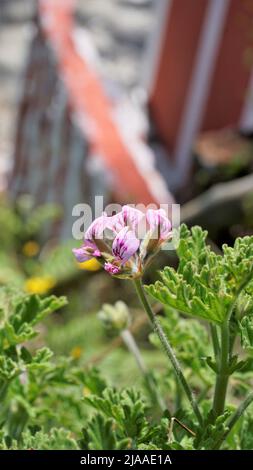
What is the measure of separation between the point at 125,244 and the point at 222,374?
0.67 feet

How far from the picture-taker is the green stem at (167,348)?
1.11 m

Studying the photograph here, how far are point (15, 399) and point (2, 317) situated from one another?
0.16m

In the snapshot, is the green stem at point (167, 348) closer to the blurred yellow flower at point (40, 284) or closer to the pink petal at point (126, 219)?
the pink petal at point (126, 219)

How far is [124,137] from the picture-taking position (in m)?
4.92

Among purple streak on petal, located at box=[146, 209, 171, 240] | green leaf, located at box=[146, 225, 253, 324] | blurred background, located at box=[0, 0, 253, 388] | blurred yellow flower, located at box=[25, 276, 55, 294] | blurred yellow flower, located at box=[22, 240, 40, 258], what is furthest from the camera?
blurred yellow flower, located at box=[22, 240, 40, 258]

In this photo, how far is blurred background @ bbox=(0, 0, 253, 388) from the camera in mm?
4039

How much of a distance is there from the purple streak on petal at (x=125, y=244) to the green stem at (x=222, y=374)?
0.14 m

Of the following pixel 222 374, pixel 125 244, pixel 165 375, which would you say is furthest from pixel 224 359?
pixel 165 375

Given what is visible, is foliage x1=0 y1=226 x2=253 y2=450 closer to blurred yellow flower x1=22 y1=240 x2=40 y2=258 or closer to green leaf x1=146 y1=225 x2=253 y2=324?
green leaf x1=146 y1=225 x2=253 y2=324

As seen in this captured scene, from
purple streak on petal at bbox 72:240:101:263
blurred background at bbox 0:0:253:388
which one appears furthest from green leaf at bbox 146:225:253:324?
blurred background at bbox 0:0:253:388

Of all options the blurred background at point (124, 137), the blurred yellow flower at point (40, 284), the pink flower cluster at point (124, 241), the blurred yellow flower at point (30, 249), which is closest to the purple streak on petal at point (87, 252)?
the pink flower cluster at point (124, 241)

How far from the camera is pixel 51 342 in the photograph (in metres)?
3.32
